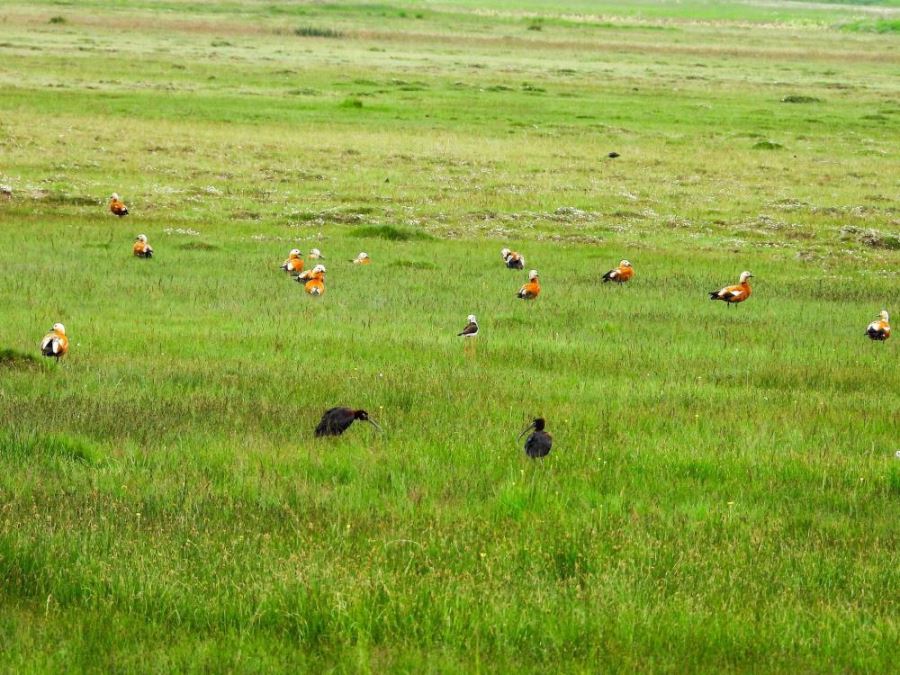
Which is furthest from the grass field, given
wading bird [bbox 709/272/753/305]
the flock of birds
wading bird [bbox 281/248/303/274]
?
wading bird [bbox 709/272/753/305]

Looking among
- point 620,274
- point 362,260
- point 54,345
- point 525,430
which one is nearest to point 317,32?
point 362,260

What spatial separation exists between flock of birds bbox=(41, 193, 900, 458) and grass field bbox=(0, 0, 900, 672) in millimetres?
219

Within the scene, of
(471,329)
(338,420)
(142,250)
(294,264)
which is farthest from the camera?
(142,250)

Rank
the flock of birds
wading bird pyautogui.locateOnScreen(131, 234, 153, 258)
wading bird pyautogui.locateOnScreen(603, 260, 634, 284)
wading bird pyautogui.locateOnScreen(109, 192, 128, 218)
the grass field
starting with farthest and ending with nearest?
wading bird pyautogui.locateOnScreen(109, 192, 128, 218) → wading bird pyautogui.locateOnScreen(131, 234, 153, 258) → wading bird pyautogui.locateOnScreen(603, 260, 634, 284) → the flock of birds → the grass field

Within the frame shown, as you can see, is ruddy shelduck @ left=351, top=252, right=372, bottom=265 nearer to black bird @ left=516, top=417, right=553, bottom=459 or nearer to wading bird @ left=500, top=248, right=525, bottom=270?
wading bird @ left=500, top=248, right=525, bottom=270

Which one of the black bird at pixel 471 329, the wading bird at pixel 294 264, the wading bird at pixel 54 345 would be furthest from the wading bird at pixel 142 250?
the wading bird at pixel 54 345

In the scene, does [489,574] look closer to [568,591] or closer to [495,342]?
[568,591]

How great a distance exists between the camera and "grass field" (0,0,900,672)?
673 cm

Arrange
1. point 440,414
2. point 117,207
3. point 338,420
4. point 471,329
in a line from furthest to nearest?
point 117,207 < point 471,329 < point 440,414 < point 338,420

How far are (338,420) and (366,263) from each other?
43.0 feet

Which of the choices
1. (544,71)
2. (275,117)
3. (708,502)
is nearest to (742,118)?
(275,117)

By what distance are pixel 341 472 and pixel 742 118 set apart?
2042 inches

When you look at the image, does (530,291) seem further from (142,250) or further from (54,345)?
(54,345)

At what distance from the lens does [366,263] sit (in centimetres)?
2347
